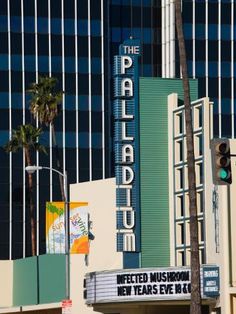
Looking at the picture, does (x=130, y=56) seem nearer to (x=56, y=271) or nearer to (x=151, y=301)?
(x=151, y=301)

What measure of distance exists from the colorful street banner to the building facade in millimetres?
53871

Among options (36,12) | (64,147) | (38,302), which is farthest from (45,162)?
(38,302)

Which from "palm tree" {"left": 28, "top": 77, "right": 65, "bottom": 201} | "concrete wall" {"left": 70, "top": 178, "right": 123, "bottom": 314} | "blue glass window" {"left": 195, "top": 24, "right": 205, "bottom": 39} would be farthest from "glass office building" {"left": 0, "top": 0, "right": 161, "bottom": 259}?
"concrete wall" {"left": 70, "top": 178, "right": 123, "bottom": 314}

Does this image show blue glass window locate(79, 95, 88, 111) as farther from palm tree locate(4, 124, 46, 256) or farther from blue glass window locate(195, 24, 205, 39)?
blue glass window locate(195, 24, 205, 39)

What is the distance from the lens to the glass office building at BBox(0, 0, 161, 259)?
111938mm

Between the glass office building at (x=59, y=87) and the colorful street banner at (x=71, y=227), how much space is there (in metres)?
48.4

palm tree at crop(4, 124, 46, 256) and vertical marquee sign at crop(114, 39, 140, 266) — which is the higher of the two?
palm tree at crop(4, 124, 46, 256)

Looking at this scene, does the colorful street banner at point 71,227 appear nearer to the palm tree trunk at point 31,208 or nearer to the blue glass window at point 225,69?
the palm tree trunk at point 31,208

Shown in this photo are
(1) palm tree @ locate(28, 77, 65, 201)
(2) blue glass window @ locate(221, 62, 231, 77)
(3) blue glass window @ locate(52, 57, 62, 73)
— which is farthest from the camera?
(2) blue glass window @ locate(221, 62, 231, 77)

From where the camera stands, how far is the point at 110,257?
194 ft

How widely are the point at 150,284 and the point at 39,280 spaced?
19.8 m

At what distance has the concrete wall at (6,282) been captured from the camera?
78.8 meters

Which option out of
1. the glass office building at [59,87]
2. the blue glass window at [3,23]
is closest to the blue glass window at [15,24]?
the glass office building at [59,87]

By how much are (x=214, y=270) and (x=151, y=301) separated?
3332 millimetres
